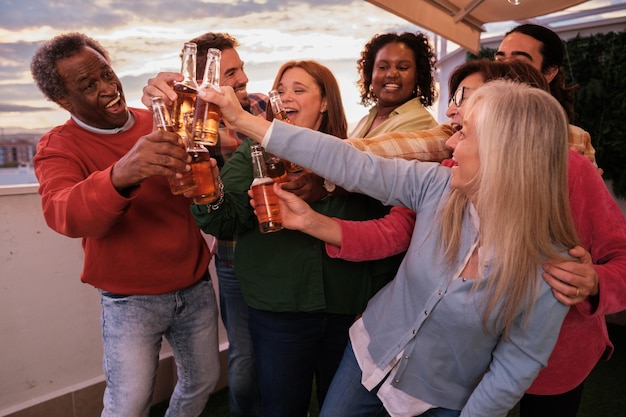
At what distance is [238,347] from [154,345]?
0.51m

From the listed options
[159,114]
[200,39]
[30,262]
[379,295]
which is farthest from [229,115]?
[30,262]

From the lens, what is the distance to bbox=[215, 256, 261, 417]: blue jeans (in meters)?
2.13

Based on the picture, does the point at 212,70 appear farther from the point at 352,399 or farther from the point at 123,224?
the point at 352,399

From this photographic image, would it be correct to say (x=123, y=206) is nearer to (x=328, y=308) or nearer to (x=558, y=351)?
(x=328, y=308)

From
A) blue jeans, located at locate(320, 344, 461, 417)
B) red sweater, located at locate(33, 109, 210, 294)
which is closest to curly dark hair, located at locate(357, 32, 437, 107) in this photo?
red sweater, located at locate(33, 109, 210, 294)

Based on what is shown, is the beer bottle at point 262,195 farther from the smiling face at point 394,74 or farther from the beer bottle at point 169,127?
the smiling face at point 394,74

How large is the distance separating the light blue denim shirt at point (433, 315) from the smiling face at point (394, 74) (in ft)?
2.97

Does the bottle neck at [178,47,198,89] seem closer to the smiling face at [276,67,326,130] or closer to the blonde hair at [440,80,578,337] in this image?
the smiling face at [276,67,326,130]

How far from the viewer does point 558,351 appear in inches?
53.9

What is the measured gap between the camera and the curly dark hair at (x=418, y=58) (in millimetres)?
2277

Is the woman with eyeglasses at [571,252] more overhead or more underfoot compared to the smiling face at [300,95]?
more underfoot

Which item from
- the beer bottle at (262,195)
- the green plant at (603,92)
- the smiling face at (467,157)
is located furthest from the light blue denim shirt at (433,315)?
the green plant at (603,92)

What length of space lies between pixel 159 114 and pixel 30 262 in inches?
54.8

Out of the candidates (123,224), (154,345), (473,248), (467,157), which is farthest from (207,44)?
(473,248)
